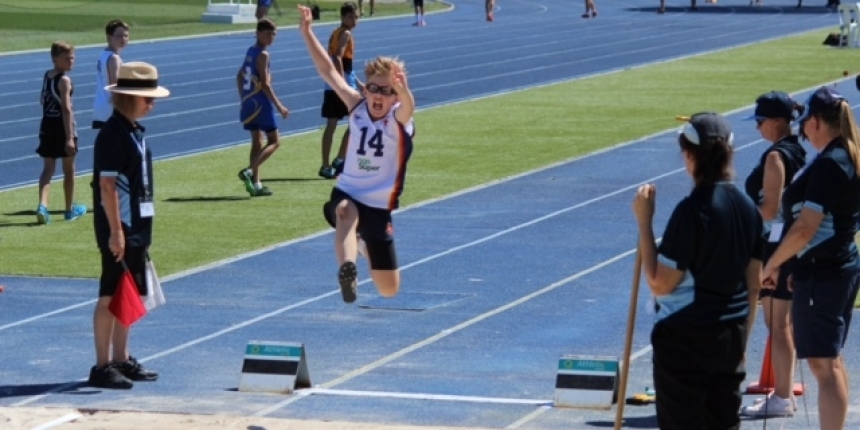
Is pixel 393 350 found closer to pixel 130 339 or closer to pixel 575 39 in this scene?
pixel 130 339

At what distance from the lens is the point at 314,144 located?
24047mm

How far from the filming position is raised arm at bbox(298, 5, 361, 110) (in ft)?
32.8

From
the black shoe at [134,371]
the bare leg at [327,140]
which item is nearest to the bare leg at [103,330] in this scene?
the black shoe at [134,371]

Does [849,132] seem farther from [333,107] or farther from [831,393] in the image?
[333,107]

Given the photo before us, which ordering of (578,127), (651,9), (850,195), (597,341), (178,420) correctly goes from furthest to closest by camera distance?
(651,9), (578,127), (597,341), (178,420), (850,195)

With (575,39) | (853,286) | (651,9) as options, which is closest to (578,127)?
(853,286)

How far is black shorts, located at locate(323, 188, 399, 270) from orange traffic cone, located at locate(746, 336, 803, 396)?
2.35 metres

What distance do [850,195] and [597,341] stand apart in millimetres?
Answer: 3683

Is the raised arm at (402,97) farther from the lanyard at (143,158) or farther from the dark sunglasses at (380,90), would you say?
the lanyard at (143,158)

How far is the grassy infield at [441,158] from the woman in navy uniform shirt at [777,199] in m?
6.49

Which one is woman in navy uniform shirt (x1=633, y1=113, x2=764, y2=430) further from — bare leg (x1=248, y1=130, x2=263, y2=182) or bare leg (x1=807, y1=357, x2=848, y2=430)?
bare leg (x1=248, y1=130, x2=263, y2=182)

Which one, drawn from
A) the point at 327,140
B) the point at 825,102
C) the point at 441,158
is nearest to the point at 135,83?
the point at 825,102

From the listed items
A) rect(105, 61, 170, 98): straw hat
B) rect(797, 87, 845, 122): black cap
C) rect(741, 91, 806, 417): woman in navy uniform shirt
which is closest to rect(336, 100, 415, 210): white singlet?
rect(105, 61, 170, 98): straw hat

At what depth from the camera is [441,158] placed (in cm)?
2208
